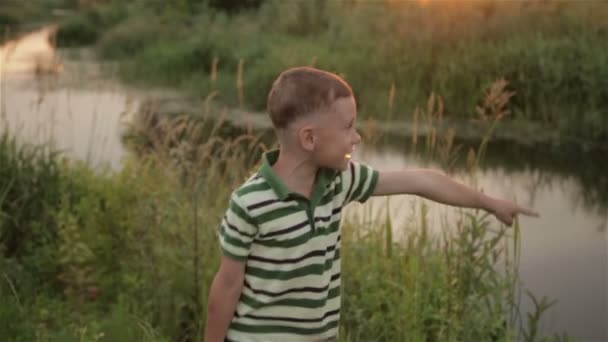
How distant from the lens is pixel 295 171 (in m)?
1.97

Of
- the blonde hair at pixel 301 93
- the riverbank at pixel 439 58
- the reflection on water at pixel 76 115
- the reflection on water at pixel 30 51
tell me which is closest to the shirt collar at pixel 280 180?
the blonde hair at pixel 301 93

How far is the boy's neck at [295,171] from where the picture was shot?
1968 mm

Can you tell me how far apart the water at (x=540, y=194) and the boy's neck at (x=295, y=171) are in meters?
2.23

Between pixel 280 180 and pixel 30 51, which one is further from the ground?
pixel 30 51

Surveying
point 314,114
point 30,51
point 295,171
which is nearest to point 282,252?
point 295,171

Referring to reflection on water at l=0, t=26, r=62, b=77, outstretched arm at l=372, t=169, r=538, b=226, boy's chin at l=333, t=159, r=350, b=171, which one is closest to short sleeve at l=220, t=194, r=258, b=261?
boy's chin at l=333, t=159, r=350, b=171

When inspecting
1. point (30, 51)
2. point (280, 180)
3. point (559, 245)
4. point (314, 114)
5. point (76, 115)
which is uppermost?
point (30, 51)

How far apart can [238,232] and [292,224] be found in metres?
0.11

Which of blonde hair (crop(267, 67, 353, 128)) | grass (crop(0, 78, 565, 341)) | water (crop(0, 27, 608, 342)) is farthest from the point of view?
water (crop(0, 27, 608, 342))

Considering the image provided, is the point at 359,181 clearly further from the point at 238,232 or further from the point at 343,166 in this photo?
the point at 238,232

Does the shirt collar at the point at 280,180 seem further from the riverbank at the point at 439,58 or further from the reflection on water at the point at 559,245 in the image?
the riverbank at the point at 439,58

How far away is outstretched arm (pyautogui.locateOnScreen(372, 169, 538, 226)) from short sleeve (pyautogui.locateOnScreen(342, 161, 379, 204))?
2cm

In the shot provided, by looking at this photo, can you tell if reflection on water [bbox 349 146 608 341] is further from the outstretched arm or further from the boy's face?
the boy's face

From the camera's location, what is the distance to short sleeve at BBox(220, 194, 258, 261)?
193 cm
